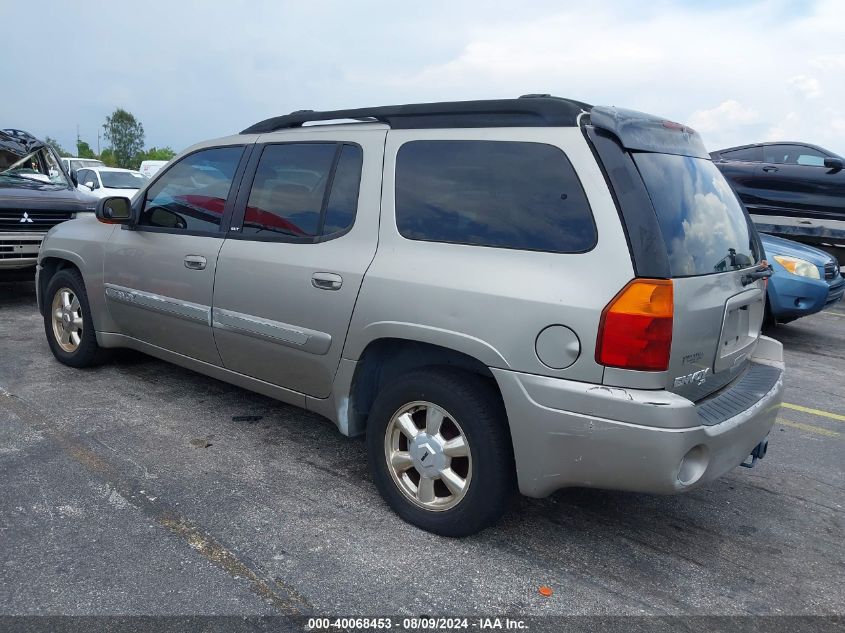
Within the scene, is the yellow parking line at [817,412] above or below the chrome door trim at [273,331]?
below

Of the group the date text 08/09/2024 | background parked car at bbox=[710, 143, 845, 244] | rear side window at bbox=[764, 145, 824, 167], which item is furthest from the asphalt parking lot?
rear side window at bbox=[764, 145, 824, 167]

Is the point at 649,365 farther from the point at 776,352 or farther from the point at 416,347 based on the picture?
the point at 776,352

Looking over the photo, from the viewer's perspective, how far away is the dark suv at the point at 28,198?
7.51 metres

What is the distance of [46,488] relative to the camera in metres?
3.47

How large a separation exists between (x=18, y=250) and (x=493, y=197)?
6406 mm

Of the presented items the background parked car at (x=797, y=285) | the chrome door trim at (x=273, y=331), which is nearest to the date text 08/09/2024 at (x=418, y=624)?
the chrome door trim at (x=273, y=331)

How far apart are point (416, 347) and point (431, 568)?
3.08 feet

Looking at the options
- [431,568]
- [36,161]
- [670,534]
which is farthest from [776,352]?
[36,161]

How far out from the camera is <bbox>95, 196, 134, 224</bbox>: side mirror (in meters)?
4.63

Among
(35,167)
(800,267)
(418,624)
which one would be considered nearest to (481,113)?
(418,624)

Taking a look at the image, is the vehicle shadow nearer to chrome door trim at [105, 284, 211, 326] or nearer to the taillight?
chrome door trim at [105, 284, 211, 326]

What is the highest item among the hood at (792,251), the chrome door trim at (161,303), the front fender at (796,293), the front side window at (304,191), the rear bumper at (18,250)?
the front side window at (304,191)

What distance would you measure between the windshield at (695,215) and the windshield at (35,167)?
788cm

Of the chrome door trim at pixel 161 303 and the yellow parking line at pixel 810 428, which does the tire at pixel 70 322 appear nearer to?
Result: the chrome door trim at pixel 161 303
